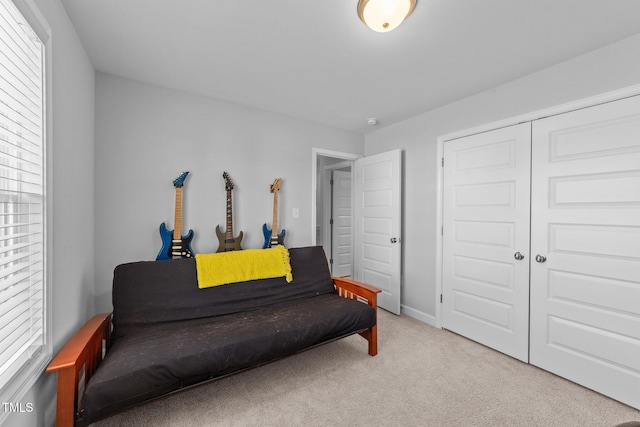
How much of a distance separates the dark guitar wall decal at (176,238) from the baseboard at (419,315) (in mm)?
2472

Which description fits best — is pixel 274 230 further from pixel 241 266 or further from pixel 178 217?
pixel 178 217

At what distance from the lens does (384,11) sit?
140cm

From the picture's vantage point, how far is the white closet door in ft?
5.74

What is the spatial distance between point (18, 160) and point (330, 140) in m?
2.87

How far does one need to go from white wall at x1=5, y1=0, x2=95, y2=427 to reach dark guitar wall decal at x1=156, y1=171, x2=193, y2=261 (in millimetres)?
511

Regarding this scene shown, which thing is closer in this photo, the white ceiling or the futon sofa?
the futon sofa

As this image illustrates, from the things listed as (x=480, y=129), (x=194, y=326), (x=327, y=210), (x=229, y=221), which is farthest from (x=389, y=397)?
(x=327, y=210)

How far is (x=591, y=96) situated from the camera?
1896mm

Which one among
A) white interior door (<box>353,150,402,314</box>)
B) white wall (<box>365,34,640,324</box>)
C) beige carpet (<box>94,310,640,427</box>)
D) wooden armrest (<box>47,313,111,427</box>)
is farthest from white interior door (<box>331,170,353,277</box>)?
wooden armrest (<box>47,313,111,427</box>)

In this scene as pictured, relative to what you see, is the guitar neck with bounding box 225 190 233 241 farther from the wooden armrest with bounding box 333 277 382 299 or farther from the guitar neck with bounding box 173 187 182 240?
the wooden armrest with bounding box 333 277 382 299

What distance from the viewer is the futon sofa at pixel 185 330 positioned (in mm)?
1351

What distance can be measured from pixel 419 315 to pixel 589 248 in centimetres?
169

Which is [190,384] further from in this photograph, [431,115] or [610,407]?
[431,115]

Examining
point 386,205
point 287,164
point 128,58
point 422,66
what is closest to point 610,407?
point 386,205
